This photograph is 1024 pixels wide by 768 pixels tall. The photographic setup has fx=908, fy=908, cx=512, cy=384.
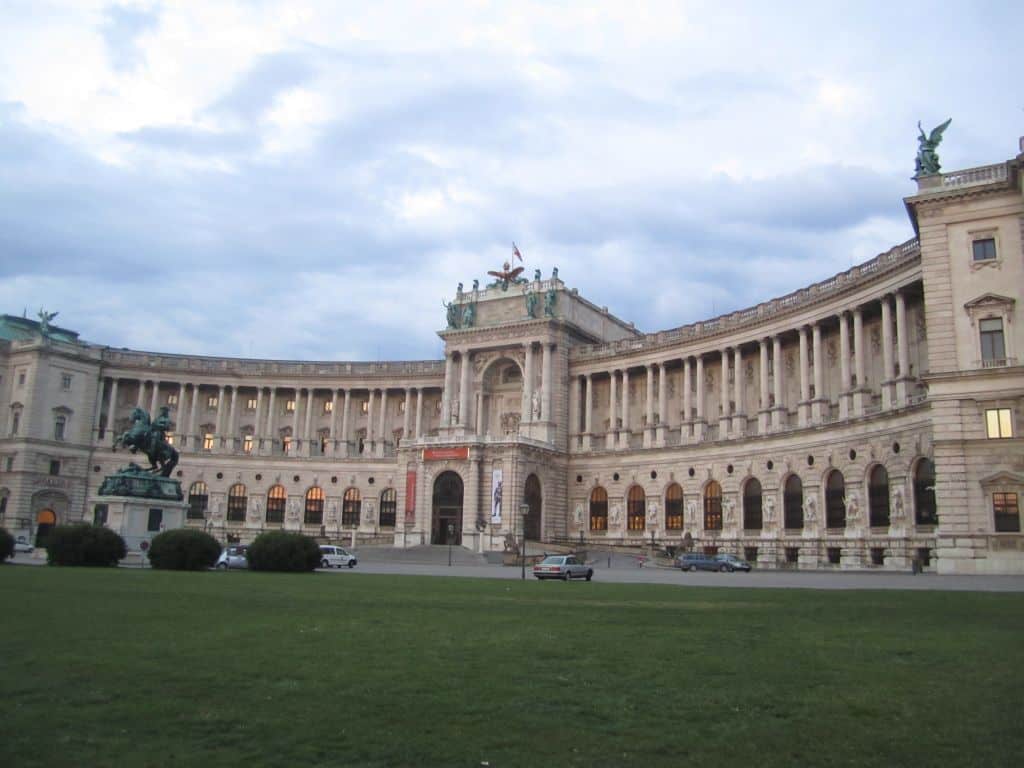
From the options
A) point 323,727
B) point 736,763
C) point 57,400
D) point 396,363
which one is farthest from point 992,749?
point 57,400

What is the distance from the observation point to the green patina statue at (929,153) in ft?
178

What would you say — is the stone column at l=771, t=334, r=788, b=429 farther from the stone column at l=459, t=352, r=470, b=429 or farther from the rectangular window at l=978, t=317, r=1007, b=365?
the stone column at l=459, t=352, r=470, b=429

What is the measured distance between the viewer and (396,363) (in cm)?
10744

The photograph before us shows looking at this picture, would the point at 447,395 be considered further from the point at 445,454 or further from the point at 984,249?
the point at 984,249

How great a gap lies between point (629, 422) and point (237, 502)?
1870 inches

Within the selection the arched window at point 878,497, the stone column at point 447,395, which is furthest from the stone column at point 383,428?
the arched window at point 878,497

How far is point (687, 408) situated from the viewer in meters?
84.3

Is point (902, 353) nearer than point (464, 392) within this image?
Yes

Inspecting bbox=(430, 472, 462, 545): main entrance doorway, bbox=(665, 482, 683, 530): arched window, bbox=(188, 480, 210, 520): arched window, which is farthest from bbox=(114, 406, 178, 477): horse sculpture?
bbox=(188, 480, 210, 520): arched window

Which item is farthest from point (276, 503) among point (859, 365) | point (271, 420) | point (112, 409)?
point (859, 365)

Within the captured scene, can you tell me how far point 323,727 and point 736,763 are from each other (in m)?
4.64

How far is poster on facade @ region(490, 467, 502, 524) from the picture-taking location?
8469 centimetres

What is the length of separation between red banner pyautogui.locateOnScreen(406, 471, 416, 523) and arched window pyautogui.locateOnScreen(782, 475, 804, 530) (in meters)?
35.6

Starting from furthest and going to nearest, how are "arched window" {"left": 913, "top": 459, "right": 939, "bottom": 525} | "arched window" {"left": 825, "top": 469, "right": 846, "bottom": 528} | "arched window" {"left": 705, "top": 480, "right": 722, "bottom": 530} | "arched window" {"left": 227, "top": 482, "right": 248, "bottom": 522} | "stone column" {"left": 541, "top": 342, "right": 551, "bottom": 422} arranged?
"arched window" {"left": 227, "top": 482, "right": 248, "bottom": 522} < "stone column" {"left": 541, "top": 342, "right": 551, "bottom": 422} < "arched window" {"left": 705, "top": 480, "right": 722, "bottom": 530} < "arched window" {"left": 825, "top": 469, "right": 846, "bottom": 528} < "arched window" {"left": 913, "top": 459, "right": 939, "bottom": 525}
